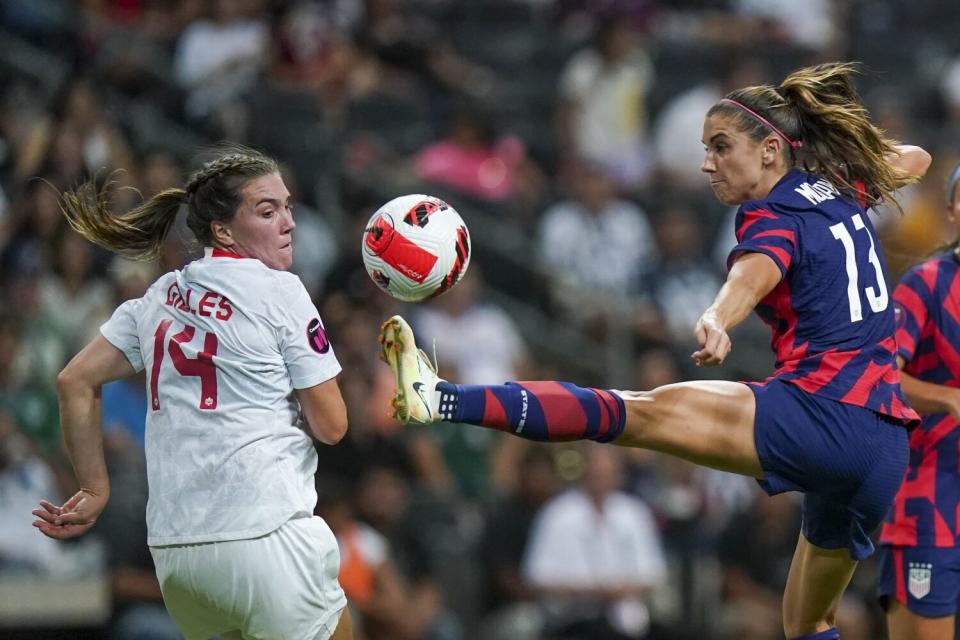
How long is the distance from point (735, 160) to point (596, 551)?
4.14m

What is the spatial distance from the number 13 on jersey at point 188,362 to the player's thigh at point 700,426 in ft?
4.39

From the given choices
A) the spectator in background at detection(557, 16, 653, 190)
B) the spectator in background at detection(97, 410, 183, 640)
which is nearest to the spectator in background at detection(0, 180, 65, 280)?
the spectator in background at detection(97, 410, 183, 640)

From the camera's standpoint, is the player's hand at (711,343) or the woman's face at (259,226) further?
the woman's face at (259,226)

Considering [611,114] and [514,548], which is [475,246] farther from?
[514,548]

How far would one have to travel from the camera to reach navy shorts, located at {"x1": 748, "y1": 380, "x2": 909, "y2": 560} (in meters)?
4.58

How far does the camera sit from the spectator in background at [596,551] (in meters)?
8.39

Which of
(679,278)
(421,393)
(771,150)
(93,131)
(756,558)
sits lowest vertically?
(756,558)

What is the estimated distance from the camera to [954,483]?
5.27 metres

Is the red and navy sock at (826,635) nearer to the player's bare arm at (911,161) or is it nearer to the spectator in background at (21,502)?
the player's bare arm at (911,161)

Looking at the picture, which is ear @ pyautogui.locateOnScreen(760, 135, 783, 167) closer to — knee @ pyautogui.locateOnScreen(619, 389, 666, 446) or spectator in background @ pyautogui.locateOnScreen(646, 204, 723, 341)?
knee @ pyautogui.locateOnScreen(619, 389, 666, 446)

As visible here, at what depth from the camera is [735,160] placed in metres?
4.84

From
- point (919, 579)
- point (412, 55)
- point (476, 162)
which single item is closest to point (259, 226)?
point (919, 579)

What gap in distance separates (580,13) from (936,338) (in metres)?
8.23

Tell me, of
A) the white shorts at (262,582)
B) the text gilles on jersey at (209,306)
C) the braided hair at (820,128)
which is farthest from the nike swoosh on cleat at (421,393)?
the braided hair at (820,128)
